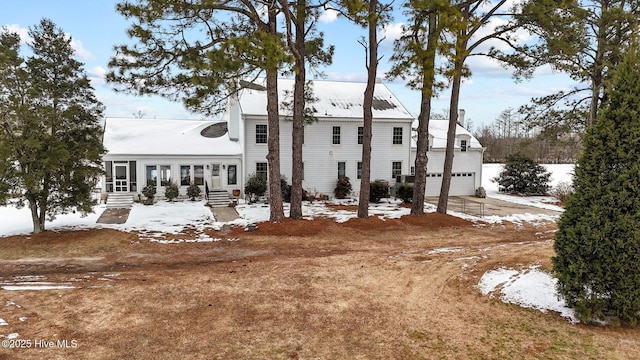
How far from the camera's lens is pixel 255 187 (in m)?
21.7

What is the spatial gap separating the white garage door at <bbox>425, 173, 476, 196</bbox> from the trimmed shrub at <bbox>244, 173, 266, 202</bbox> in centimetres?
1165

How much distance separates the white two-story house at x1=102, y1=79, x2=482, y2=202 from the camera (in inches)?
864

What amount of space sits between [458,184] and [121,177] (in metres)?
21.5

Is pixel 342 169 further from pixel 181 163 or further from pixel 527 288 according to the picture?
pixel 527 288

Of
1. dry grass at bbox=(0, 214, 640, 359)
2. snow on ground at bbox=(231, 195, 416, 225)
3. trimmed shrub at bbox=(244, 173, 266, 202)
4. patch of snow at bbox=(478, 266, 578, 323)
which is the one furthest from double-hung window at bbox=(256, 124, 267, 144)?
patch of snow at bbox=(478, 266, 578, 323)

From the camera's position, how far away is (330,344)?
588 centimetres

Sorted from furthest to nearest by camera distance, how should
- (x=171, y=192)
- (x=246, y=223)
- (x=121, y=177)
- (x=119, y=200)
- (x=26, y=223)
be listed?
(x=121, y=177)
(x=171, y=192)
(x=119, y=200)
(x=246, y=223)
(x=26, y=223)

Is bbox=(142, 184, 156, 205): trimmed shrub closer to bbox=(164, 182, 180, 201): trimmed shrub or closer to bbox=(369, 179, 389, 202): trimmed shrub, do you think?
bbox=(164, 182, 180, 201): trimmed shrub

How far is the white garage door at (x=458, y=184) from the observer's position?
27094 millimetres

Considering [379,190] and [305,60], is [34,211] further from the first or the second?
[379,190]

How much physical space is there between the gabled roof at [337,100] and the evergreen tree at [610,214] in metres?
17.5

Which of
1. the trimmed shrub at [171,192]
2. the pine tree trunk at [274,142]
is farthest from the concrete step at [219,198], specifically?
the pine tree trunk at [274,142]

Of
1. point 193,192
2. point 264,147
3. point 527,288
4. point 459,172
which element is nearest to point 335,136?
point 264,147

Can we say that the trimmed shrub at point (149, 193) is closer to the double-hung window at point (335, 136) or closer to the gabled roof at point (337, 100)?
the gabled roof at point (337, 100)
